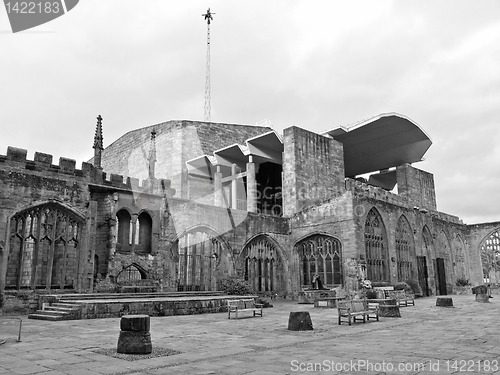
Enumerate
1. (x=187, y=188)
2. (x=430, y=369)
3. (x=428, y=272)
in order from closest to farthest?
(x=430, y=369)
(x=428, y=272)
(x=187, y=188)

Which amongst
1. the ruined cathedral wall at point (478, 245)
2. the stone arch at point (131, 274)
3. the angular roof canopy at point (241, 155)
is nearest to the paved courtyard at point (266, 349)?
the stone arch at point (131, 274)

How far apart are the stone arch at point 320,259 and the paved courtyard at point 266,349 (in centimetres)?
1114

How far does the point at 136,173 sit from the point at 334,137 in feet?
70.0

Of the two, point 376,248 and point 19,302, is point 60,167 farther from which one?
point 376,248

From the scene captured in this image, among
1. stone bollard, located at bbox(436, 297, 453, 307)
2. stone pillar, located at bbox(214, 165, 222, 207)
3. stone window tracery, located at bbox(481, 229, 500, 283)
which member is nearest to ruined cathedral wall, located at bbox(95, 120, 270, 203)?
stone pillar, located at bbox(214, 165, 222, 207)

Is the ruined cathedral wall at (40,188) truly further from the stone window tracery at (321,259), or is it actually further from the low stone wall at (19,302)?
the stone window tracery at (321,259)

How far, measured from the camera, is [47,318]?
11906 mm

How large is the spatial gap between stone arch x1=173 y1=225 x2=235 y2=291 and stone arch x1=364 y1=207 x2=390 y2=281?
7.05 metres

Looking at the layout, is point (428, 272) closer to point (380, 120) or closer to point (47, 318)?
point (380, 120)

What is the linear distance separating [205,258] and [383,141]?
19234mm

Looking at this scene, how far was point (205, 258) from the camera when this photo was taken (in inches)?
831

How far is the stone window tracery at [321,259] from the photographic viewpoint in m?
22.0

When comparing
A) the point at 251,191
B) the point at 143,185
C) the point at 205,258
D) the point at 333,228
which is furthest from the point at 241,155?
the point at 143,185

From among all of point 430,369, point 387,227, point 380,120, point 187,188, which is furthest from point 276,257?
point 430,369
